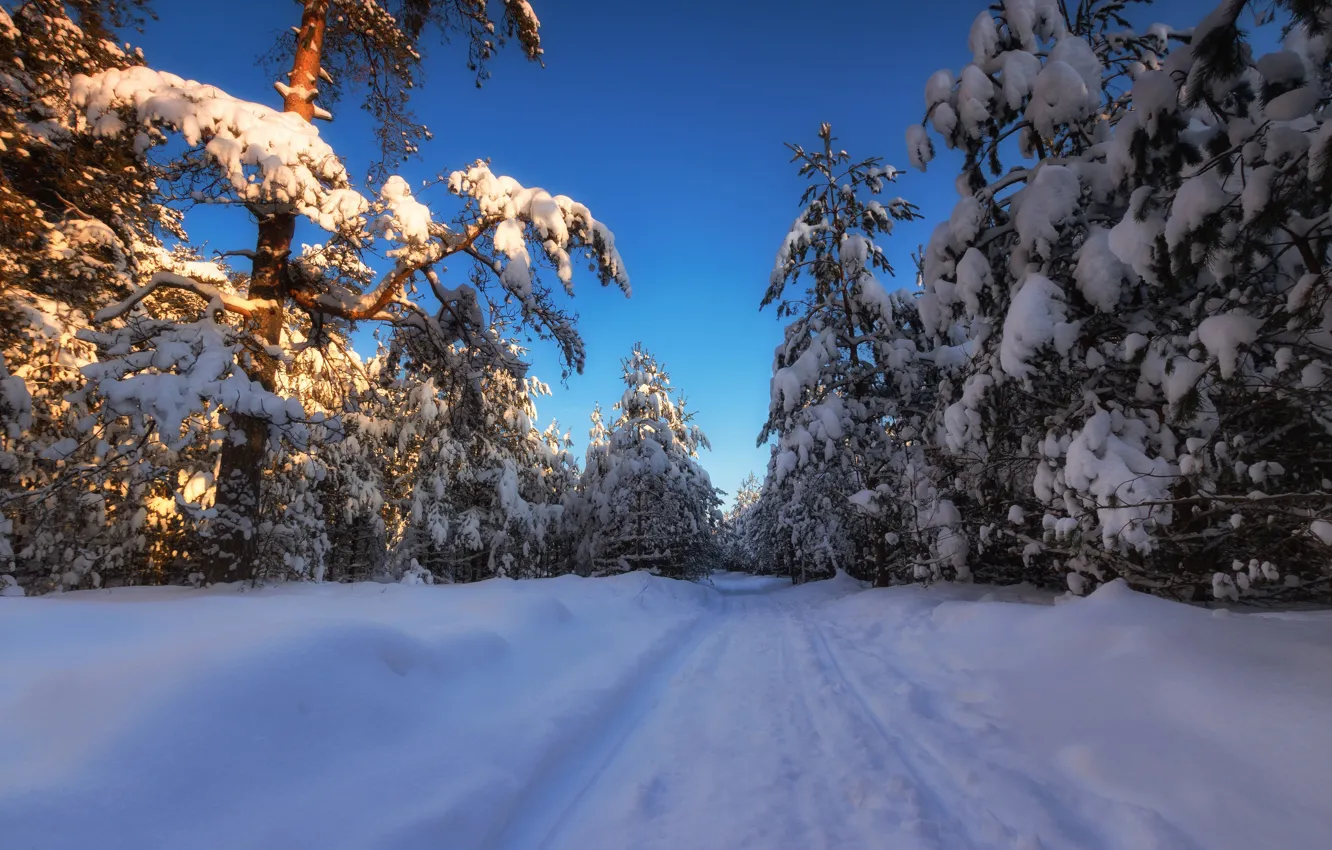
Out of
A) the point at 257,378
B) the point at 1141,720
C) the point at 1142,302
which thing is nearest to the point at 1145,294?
the point at 1142,302

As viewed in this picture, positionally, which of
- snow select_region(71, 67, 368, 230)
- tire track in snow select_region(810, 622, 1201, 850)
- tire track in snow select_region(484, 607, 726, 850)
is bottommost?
tire track in snow select_region(484, 607, 726, 850)

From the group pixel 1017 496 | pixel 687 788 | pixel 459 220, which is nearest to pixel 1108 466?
pixel 1017 496

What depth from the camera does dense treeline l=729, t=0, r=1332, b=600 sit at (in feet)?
8.74

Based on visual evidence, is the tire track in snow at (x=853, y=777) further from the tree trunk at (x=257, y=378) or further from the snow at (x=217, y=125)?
the snow at (x=217, y=125)

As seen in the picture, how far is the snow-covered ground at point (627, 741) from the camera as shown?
2.07m

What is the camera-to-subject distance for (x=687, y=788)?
Result: 9.15 ft

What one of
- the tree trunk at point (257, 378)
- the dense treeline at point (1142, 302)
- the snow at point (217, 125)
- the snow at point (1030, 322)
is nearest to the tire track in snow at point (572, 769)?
the dense treeline at point (1142, 302)

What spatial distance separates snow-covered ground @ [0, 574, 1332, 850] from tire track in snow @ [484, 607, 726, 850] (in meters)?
0.02

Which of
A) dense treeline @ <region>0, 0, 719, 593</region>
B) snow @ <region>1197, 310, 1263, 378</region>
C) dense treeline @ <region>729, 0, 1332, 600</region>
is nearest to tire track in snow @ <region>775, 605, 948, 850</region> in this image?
dense treeline @ <region>729, 0, 1332, 600</region>

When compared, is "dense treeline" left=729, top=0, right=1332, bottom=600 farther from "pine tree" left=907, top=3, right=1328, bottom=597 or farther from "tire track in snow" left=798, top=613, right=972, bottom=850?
"tire track in snow" left=798, top=613, right=972, bottom=850

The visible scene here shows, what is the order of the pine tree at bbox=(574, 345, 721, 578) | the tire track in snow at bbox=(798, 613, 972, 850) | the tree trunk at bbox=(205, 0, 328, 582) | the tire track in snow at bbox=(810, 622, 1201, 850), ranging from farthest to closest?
1. the pine tree at bbox=(574, 345, 721, 578)
2. the tree trunk at bbox=(205, 0, 328, 582)
3. the tire track in snow at bbox=(798, 613, 972, 850)
4. the tire track in snow at bbox=(810, 622, 1201, 850)

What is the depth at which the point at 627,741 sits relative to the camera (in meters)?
3.47

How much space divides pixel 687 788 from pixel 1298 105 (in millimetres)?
4456

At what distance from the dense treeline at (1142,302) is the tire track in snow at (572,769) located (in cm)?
355
